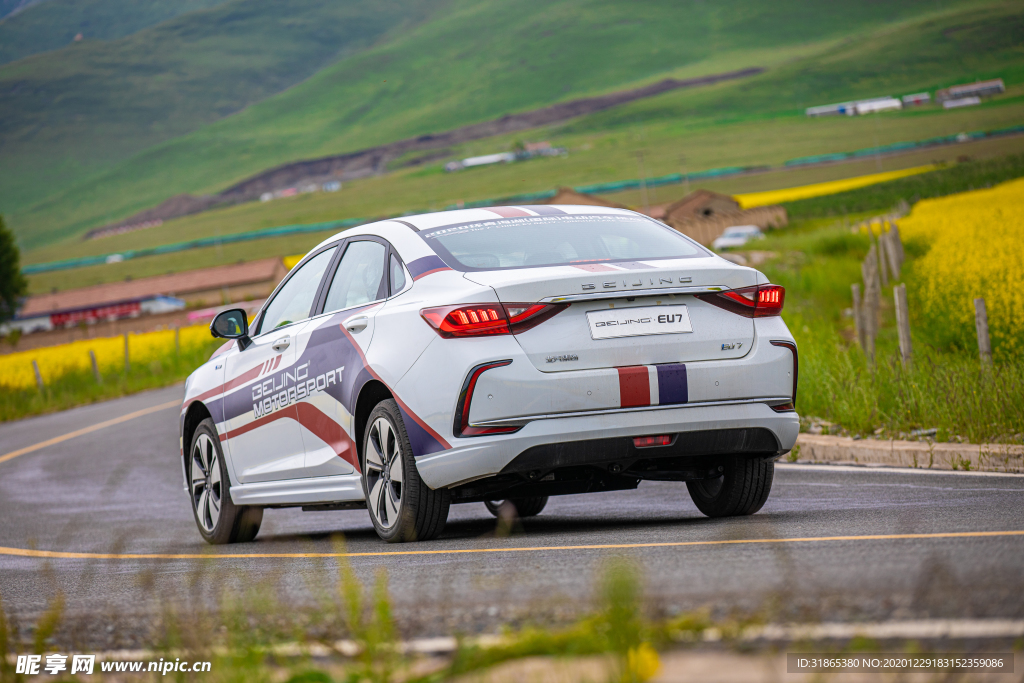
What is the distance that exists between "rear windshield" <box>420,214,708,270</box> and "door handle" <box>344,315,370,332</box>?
0.55 meters

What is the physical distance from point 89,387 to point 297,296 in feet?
89.2

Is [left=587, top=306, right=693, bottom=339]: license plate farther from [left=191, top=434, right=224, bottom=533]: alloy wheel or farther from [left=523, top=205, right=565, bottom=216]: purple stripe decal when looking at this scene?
[left=191, top=434, right=224, bottom=533]: alloy wheel

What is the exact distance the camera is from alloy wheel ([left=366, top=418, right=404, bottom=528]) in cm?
628

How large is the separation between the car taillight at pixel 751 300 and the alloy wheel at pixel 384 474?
5.74ft

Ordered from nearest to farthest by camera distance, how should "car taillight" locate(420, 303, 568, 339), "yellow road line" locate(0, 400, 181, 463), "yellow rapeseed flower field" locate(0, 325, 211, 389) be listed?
"car taillight" locate(420, 303, 568, 339)
"yellow road line" locate(0, 400, 181, 463)
"yellow rapeseed flower field" locate(0, 325, 211, 389)

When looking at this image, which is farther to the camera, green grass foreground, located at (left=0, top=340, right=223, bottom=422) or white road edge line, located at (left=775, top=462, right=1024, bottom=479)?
green grass foreground, located at (left=0, top=340, right=223, bottom=422)

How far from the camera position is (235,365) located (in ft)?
27.5

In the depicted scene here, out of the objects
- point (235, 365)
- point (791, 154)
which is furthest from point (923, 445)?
point (791, 154)

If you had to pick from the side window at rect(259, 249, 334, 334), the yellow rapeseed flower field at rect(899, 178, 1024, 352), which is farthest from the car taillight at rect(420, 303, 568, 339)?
the yellow rapeseed flower field at rect(899, 178, 1024, 352)

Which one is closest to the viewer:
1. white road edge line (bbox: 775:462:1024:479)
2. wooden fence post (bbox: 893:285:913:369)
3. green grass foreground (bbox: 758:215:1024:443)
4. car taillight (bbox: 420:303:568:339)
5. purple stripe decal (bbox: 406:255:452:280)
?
car taillight (bbox: 420:303:568:339)

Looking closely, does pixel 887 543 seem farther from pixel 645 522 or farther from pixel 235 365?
pixel 235 365

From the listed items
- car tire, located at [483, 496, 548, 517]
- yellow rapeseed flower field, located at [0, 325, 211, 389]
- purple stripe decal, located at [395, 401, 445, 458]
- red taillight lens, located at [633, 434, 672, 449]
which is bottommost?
yellow rapeseed flower field, located at [0, 325, 211, 389]

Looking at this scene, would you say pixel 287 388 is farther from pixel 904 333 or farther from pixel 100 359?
pixel 100 359

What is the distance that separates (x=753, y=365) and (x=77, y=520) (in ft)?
24.0
